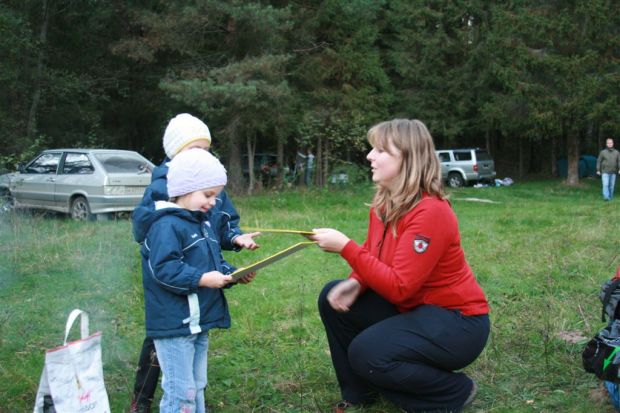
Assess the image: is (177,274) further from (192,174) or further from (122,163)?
(122,163)

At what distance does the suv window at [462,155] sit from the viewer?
25.7 metres

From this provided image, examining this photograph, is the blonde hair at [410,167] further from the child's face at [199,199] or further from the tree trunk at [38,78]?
the tree trunk at [38,78]

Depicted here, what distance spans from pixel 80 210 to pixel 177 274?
10.1m

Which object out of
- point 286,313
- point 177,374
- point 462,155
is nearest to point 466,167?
point 462,155

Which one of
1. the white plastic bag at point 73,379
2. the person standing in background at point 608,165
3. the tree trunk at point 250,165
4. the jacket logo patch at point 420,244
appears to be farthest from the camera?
the tree trunk at point 250,165

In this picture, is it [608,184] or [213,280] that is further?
[608,184]

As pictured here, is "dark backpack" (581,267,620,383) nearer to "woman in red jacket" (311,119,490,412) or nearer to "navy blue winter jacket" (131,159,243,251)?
"woman in red jacket" (311,119,490,412)

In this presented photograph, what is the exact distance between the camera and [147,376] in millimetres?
3357

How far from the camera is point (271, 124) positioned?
19.2m

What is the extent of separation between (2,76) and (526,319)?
16704 mm

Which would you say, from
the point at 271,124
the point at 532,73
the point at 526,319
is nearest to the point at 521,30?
the point at 532,73

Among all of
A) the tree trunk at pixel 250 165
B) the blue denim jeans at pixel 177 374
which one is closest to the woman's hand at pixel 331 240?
the blue denim jeans at pixel 177 374

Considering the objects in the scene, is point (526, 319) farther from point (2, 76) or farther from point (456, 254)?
point (2, 76)

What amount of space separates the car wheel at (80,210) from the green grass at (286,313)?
1.73 metres
